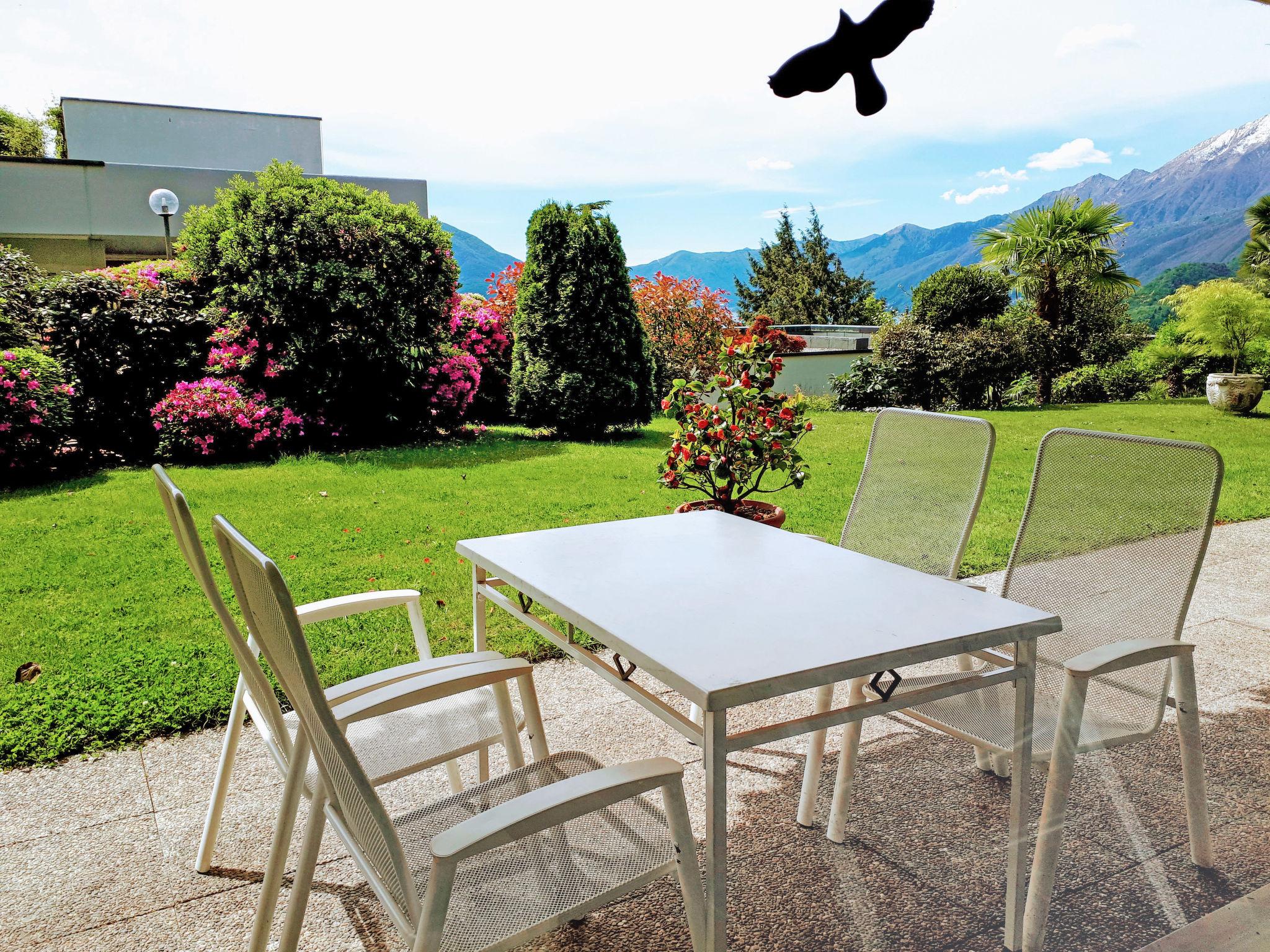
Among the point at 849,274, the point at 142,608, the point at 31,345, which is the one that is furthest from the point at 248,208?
the point at 849,274

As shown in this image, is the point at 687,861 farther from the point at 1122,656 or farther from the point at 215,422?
the point at 215,422

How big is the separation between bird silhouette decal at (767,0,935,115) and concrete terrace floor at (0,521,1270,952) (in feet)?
5.42

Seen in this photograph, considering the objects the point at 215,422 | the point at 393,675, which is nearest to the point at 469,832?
the point at 393,675

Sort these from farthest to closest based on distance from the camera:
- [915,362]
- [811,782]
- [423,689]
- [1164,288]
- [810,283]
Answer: [810,283] < [915,362] < [1164,288] < [811,782] < [423,689]

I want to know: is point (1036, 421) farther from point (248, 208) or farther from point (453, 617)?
point (248, 208)

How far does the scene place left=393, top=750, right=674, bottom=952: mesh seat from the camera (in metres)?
1.20

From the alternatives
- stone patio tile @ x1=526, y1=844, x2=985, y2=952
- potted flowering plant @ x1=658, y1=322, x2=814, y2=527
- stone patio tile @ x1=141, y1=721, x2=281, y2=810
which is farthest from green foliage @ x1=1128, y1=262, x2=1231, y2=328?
stone patio tile @ x1=141, y1=721, x2=281, y2=810

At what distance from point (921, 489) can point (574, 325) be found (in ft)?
18.0

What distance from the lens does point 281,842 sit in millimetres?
1497

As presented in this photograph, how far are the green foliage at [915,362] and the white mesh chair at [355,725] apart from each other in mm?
8704

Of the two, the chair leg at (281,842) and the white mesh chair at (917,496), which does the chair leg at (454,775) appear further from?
the white mesh chair at (917,496)

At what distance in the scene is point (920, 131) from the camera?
12.6 feet

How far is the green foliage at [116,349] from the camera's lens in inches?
245

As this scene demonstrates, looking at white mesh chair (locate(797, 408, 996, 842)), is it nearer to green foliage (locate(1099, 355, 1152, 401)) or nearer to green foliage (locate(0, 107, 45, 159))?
green foliage (locate(1099, 355, 1152, 401))
